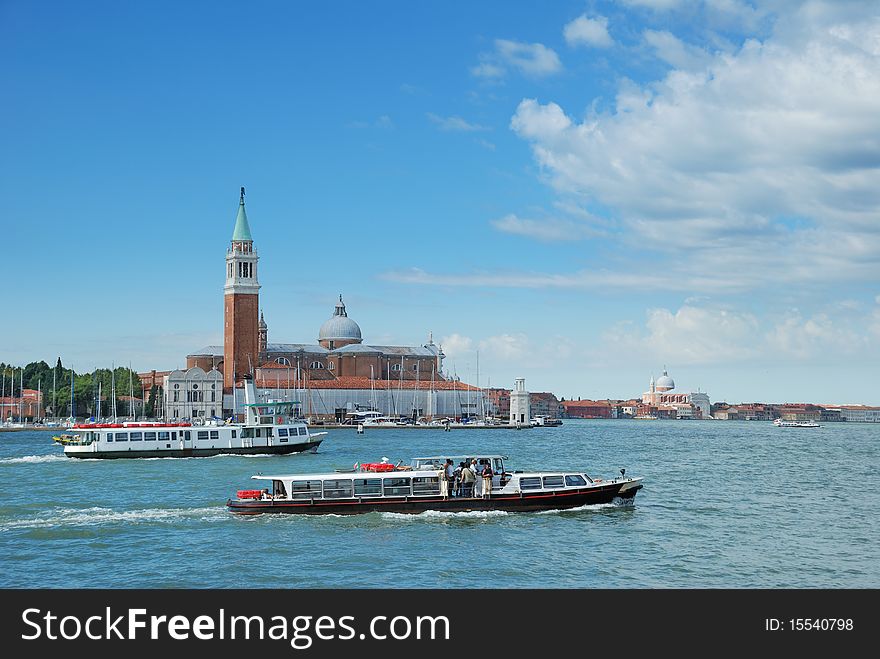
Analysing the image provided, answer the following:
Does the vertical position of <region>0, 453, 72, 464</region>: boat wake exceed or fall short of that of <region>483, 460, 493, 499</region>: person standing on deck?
it falls short

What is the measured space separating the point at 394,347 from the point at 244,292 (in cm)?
2979

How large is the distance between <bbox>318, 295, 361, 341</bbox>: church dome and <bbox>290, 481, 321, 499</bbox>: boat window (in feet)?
361

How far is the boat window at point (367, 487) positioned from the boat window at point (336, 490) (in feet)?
0.69


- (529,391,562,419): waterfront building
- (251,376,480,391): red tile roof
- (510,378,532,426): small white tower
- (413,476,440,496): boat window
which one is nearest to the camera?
(413,476,440,496): boat window

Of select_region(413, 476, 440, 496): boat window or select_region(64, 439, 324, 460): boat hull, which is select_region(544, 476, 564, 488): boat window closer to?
select_region(413, 476, 440, 496): boat window

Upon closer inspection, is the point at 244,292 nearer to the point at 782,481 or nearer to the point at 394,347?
the point at 394,347

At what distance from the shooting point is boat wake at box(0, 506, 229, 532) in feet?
82.8

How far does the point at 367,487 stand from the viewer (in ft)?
86.1

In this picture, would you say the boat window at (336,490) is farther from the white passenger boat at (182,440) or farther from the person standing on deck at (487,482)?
the white passenger boat at (182,440)

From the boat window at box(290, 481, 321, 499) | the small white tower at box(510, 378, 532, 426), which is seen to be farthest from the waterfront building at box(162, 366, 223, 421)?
the boat window at box(290, 481, 321, 499)

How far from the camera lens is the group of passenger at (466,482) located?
26453 mm

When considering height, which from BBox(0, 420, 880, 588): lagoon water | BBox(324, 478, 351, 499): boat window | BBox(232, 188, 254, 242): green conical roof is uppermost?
BBox(232, 188, 254, 242): green conical roof
